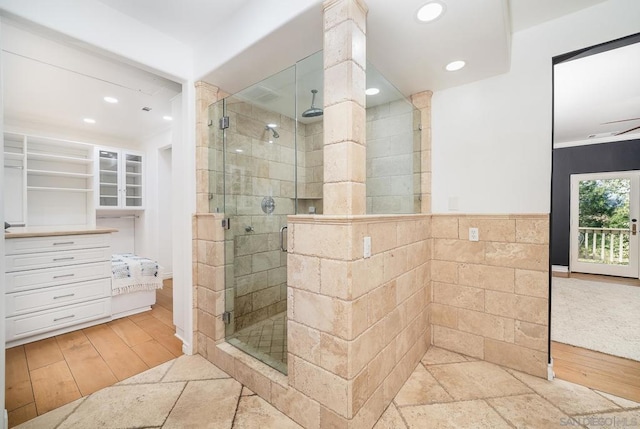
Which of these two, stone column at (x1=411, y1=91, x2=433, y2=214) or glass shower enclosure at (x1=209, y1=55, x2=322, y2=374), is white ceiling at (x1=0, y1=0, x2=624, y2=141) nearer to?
stone column at (x1=411, y1=91, x2=433, y2=214)

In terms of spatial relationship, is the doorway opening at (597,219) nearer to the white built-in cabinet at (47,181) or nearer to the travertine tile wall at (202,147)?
the travertine tile wall at (202,147)

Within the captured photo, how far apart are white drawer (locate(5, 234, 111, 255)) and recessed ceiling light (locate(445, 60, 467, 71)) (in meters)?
3.84

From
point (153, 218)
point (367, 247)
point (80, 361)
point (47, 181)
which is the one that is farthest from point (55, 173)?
point (367, 247)

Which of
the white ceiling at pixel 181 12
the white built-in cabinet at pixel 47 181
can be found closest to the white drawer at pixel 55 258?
the white built-in cabinet at pixel 47 181

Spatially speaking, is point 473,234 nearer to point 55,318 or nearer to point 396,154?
point 396,154

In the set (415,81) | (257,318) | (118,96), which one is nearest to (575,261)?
(415,81)

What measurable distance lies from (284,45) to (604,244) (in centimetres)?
667

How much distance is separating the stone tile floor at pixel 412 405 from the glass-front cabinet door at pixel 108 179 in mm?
3455

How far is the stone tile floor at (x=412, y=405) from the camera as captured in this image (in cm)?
157

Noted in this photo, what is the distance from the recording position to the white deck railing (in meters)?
4.87

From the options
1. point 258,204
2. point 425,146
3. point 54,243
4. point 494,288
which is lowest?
point 494,288

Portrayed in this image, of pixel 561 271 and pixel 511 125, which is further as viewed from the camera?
pixel 561 271

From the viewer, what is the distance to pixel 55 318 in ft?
8.81

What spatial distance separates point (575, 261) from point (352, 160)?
613 centimetres
